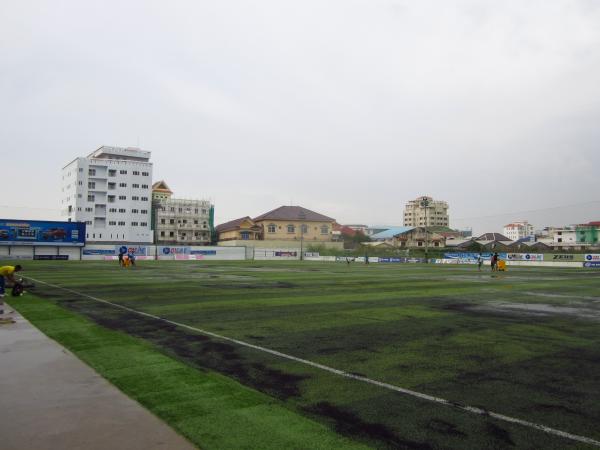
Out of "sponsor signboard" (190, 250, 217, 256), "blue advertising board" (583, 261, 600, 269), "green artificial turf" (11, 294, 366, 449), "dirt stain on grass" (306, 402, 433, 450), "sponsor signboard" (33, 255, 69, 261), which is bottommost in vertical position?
"blue advertising board" (583, 261, 600, 269)

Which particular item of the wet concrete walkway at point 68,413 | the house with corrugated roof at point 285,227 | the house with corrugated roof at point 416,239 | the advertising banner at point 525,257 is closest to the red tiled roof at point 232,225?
the house with corrugated roof at point 285,227

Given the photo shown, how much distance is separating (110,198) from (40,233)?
28.3 metres

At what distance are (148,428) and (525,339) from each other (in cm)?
935

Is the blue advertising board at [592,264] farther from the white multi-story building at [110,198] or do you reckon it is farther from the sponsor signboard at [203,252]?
the white multi-story building at [110,198]

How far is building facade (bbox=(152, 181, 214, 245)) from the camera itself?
362 feet

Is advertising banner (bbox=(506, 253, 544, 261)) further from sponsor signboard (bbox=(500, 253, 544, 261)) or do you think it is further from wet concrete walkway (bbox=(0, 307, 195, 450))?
wet concrete walkway (bbox=(0, 307, 195, 450))

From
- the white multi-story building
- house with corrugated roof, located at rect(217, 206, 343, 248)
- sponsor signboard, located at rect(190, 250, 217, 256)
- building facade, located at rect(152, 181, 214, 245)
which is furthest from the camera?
house with corrugated roof, located at rect(217, 206, 343, 248)

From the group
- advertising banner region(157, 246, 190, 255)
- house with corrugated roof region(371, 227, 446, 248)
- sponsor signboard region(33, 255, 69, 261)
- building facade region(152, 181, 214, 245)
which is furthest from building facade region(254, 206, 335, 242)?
sponsor signboard region(33, 255, 69, 261)

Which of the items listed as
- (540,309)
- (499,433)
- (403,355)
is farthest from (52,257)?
(499,433)

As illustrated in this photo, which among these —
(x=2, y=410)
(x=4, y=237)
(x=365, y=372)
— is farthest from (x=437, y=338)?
(x=4, y=237)

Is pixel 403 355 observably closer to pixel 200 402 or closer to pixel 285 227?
pixel 200 402

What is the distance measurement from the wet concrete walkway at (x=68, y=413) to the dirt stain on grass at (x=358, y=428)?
5.85 ft

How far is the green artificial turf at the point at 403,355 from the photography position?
551cm

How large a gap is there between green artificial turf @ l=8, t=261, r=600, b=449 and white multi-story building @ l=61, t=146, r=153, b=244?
3399 inches
